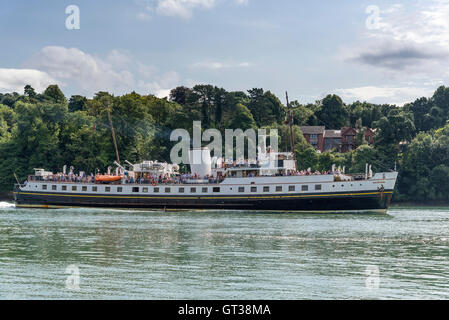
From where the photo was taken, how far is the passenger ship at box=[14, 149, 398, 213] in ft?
225

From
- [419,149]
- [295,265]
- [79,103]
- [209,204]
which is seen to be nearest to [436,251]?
[295,265]

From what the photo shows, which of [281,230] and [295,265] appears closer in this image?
[295,265]

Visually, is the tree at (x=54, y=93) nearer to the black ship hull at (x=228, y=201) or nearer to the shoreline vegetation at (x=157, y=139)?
the shoreline vegetation at (x=157, y=139)

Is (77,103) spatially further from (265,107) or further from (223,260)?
(223,260)

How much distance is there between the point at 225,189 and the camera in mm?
73000

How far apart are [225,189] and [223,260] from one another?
40.6m

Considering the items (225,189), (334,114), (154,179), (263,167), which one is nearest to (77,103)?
(334,114)

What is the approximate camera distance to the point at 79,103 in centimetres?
14412

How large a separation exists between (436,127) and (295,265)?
113850mm

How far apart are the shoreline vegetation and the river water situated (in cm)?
4622

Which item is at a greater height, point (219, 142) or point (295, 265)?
point (219, 142)

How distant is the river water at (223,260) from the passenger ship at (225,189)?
1361 centimetres
